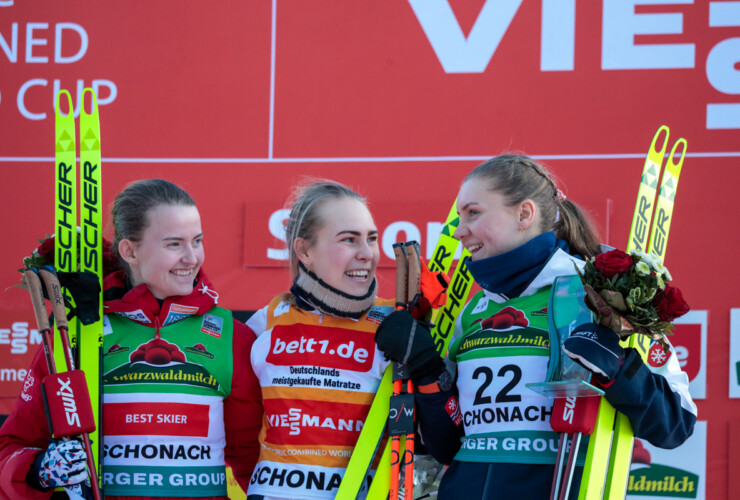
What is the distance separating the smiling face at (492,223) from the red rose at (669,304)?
45 cm

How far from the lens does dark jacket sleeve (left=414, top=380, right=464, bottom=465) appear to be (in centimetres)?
238

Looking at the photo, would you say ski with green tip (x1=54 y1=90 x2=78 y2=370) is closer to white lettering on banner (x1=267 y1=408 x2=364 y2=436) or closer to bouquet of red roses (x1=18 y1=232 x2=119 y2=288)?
bouquet of red roses (x1=18 y1=232 x2=119 y2=288)

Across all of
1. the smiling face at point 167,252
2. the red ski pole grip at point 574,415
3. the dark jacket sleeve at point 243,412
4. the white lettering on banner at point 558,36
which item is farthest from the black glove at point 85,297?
the white lettering on banner at point 558,36

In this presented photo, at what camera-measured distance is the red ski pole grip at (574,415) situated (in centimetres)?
208

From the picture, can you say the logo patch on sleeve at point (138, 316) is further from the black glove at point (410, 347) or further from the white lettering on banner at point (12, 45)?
the white lettering on banner at point (12, 45)

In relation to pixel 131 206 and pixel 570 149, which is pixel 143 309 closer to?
pixel 131 206

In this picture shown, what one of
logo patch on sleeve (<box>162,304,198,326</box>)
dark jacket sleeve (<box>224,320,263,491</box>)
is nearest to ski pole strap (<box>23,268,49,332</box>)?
logo patch on sleeve (<box>162,304,198,326</box>)

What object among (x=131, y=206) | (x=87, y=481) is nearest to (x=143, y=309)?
(x=131, y=206)

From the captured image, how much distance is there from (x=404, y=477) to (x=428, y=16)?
8.03 ft

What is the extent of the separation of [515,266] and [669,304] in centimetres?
43

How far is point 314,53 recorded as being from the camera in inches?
165

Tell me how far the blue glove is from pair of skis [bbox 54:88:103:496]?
85 millimetres

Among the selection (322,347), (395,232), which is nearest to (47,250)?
(322,347)

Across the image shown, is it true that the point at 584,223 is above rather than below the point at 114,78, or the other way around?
below
